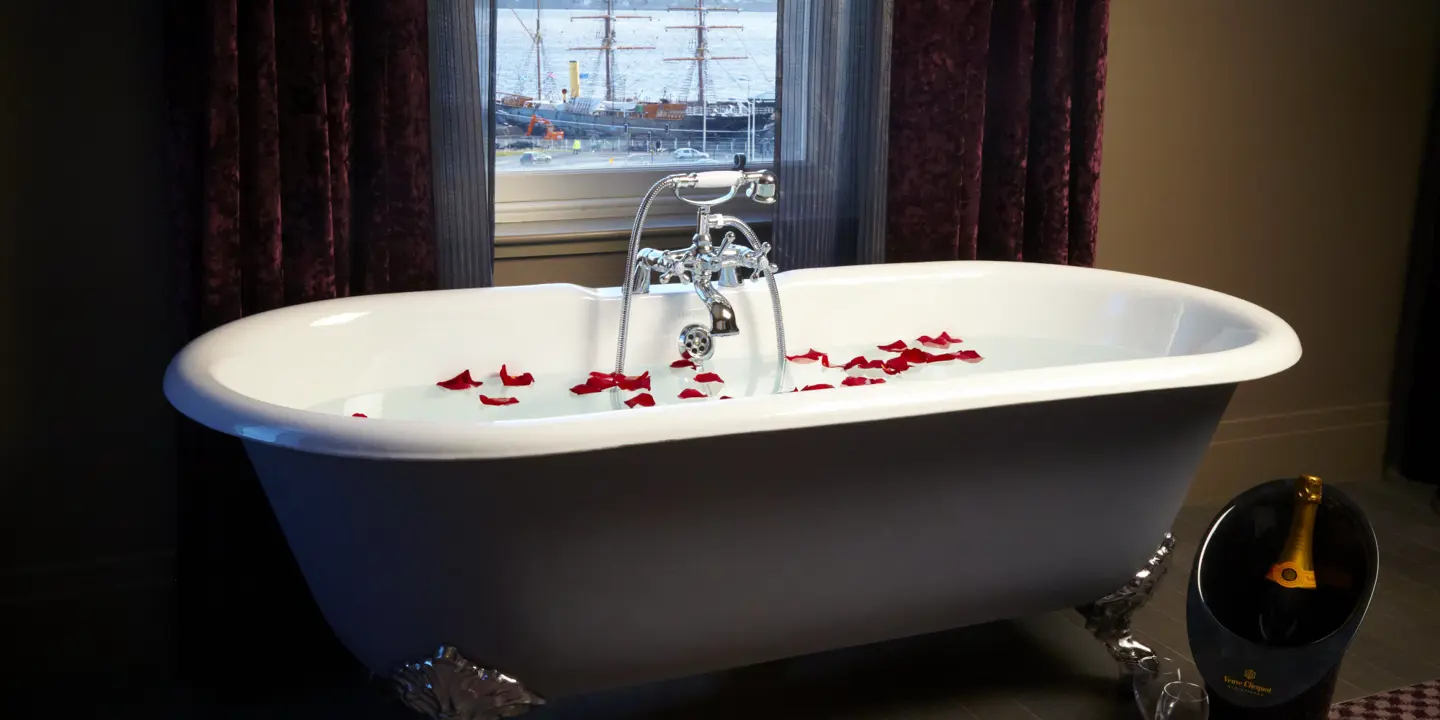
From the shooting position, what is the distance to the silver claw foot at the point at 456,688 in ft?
5.16

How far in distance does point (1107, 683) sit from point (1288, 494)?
1.57ft

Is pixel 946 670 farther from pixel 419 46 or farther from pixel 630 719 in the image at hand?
pixel 419 46

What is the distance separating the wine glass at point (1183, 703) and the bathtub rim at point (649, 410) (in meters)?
0.49

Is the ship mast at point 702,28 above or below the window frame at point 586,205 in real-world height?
above

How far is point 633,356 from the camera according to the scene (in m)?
2.13

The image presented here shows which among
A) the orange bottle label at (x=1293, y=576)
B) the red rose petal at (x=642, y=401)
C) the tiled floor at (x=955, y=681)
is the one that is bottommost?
the tiled floor at (x=955, y=681)

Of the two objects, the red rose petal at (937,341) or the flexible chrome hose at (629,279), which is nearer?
the flexible chrome hose at (629,279)

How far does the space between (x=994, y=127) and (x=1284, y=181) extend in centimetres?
97

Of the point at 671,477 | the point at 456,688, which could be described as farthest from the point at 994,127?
the point at 456,688

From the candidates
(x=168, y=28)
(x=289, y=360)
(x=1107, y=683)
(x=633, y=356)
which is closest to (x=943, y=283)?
(x=633, y=356)

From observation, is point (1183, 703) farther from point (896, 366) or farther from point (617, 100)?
point (617, 100)

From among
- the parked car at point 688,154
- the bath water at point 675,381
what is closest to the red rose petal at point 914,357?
the bath water at point 675,381

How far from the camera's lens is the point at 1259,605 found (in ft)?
6.30

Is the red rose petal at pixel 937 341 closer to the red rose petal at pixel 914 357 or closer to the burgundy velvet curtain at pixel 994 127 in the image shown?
the red rose petal at pixel 914 357
